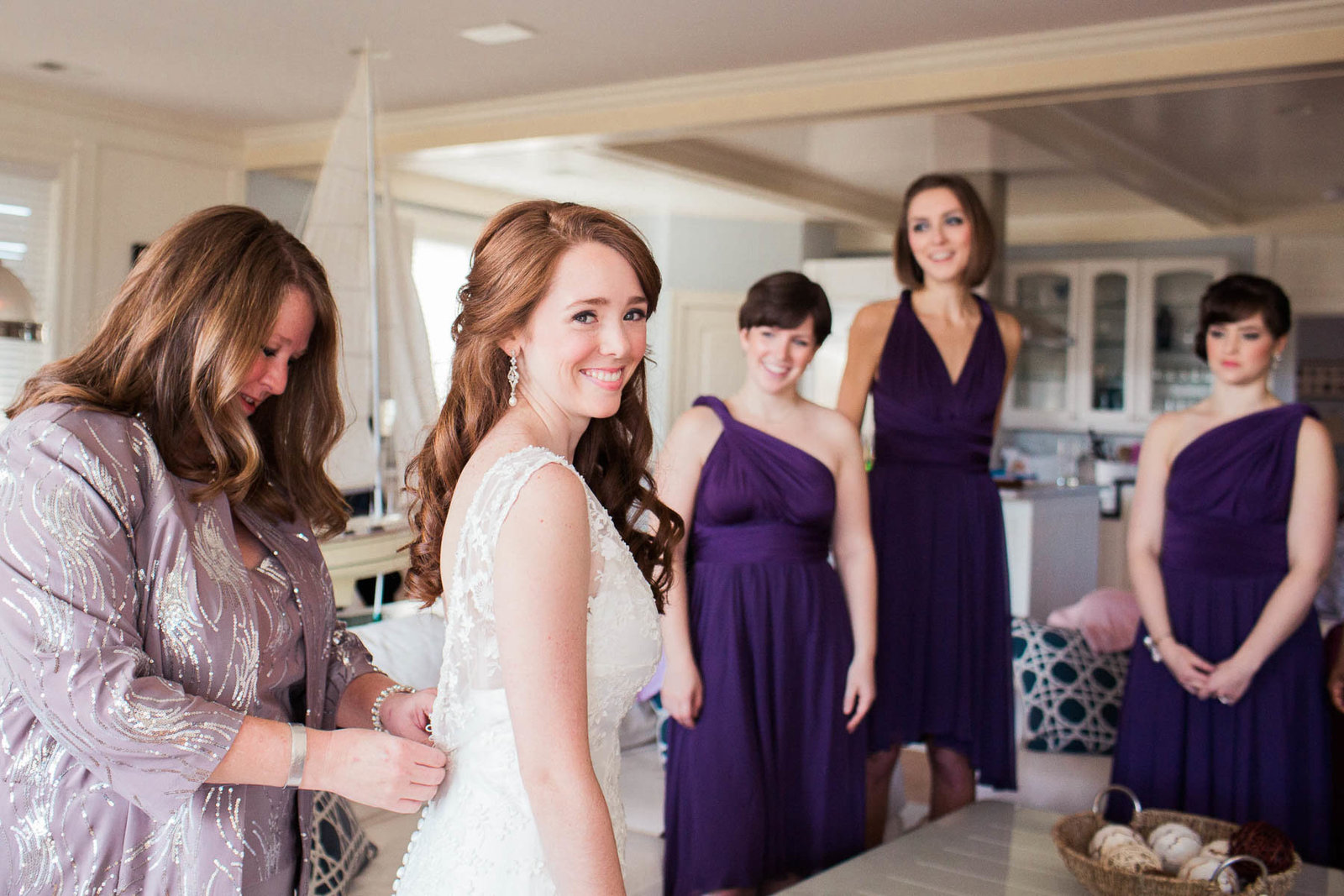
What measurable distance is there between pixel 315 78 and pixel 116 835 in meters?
4.47

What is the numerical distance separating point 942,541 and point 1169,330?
225 inches

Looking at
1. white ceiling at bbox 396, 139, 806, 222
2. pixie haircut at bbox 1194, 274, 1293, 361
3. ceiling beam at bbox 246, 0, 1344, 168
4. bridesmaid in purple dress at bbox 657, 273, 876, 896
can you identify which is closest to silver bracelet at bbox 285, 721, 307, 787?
bridesmaid in purple dress at bbox 657, 273, 876, 896

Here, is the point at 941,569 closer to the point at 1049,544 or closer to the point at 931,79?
the point at 931,79

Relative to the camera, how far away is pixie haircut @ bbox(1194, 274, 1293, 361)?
274cm

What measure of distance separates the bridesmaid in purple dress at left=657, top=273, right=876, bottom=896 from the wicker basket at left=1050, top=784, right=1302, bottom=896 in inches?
22.3

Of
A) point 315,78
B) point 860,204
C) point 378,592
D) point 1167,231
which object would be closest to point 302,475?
point 378,592

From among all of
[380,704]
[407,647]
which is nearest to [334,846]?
[407,647]

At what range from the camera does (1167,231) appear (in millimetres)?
8125

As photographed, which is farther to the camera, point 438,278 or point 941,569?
point 438,278

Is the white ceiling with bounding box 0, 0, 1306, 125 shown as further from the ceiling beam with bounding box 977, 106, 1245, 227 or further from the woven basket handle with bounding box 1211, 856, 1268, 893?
the woven basket handle with bounding box 1211, 856, 1268, 893

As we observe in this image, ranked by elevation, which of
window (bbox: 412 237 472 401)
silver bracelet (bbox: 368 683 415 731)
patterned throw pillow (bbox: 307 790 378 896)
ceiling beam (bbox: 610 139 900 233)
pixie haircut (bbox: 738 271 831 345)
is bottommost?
patterned throw pillow (bbox: 307 790 378 896)

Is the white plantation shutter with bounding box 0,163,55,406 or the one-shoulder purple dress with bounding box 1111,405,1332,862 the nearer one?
the one-shoulder purple dress with bounding box 1111,405,1332,862

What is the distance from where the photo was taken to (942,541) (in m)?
2.76

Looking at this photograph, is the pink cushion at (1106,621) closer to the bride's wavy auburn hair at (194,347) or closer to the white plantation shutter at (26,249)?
the bride's wavy auburn hair at (194,347)
